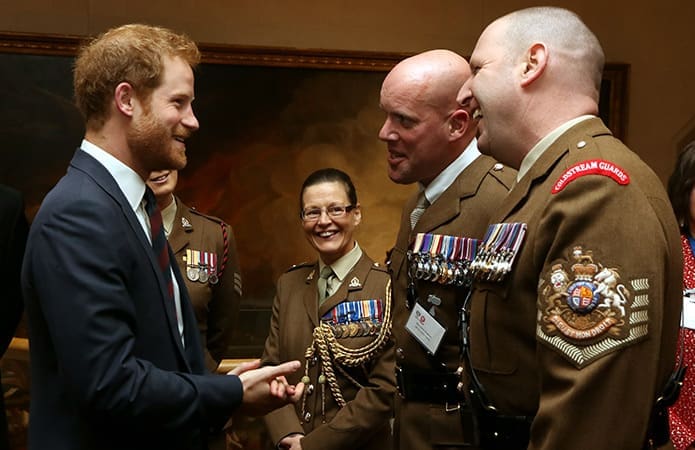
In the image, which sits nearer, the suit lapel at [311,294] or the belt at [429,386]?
the belt at [429,386]

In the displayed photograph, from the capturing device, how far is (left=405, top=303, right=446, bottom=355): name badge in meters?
3.27

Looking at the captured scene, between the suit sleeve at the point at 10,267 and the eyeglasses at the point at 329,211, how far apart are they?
1436 mm

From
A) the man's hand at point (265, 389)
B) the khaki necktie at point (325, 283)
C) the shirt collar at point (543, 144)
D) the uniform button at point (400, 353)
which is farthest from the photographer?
the khaki necktie at point (325, 283)

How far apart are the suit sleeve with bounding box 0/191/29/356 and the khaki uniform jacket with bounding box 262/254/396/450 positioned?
128cm

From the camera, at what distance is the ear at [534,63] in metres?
2.52

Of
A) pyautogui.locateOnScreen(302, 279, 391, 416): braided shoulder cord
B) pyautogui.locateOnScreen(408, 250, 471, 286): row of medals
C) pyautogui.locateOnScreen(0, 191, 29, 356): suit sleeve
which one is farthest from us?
pyautogui.locateOnScreen(302, 279, 391, 416): braided shoulder cord

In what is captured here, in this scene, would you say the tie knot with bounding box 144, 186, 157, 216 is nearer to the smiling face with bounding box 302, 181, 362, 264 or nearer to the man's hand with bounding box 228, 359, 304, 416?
the man's hand with bounding box 228, 359, 304, 416

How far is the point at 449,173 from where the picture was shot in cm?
359

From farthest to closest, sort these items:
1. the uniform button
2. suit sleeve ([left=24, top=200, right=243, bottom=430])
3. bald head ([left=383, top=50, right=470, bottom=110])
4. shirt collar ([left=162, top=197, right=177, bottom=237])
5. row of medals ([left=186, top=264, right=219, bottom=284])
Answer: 1. shirt collar ([left=162, top=197, right=177, bottom=237])
2. row of medals ([left=186, top=264, right=219, bottom=284])
3. bald head ([left=383, top=50, right=470, bottom=110])
4. the uniform button
5. suit sleeve ([left=24, top=200, right=243, bottom=430])

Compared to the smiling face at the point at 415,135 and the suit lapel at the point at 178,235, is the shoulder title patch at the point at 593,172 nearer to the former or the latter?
the smiling face at the point at 415,135

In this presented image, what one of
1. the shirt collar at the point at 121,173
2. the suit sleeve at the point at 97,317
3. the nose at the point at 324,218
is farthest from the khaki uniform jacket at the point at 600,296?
the nose at the point at 324,218

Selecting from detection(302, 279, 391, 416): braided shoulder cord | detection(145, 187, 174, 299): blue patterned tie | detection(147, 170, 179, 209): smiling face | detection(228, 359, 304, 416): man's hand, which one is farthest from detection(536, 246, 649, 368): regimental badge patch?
detection(147, 170, 179, 209): smiling face

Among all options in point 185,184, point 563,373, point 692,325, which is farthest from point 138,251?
point 185,184

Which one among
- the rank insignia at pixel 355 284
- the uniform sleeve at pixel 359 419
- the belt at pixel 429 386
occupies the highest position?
the rank insignia at pixel 355 284
